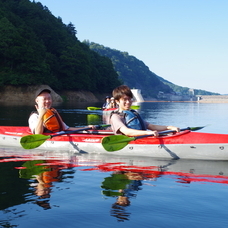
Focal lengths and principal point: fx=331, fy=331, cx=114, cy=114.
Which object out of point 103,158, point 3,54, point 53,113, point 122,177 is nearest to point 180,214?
point 122,177

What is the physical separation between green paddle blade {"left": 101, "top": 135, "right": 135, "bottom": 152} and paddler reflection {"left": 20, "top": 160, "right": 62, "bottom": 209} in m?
1.29

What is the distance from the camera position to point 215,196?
16.5 feet

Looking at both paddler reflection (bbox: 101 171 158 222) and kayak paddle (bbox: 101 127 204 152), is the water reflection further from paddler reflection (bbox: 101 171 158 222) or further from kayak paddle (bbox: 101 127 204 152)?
kayak paddle (bbox: 101 127 204 152)

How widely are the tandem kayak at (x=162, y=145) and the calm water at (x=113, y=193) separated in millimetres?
230

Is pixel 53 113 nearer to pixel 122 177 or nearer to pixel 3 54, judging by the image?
pixel 122 177

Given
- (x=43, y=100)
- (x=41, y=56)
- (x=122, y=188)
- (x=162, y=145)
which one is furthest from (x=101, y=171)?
(x=41, y=56)

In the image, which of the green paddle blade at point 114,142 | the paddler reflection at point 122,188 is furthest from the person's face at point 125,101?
the paddler reflection at point 122,188

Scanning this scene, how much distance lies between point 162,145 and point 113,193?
3152mm

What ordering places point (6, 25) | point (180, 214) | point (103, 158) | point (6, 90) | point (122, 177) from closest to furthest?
1. point (180, 214)
2. point (122, 177)
3. point (103, 158)
4. point (6, 90)
5. point (6, 25)

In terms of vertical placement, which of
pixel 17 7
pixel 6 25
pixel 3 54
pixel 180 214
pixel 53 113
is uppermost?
pixel 17 7

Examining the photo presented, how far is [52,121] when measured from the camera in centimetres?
881

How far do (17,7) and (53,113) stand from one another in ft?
233

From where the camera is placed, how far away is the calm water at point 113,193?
4125 millimetres

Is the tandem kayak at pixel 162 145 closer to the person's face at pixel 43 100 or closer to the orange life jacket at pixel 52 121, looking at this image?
the orange life jacket at pixel 52 121
